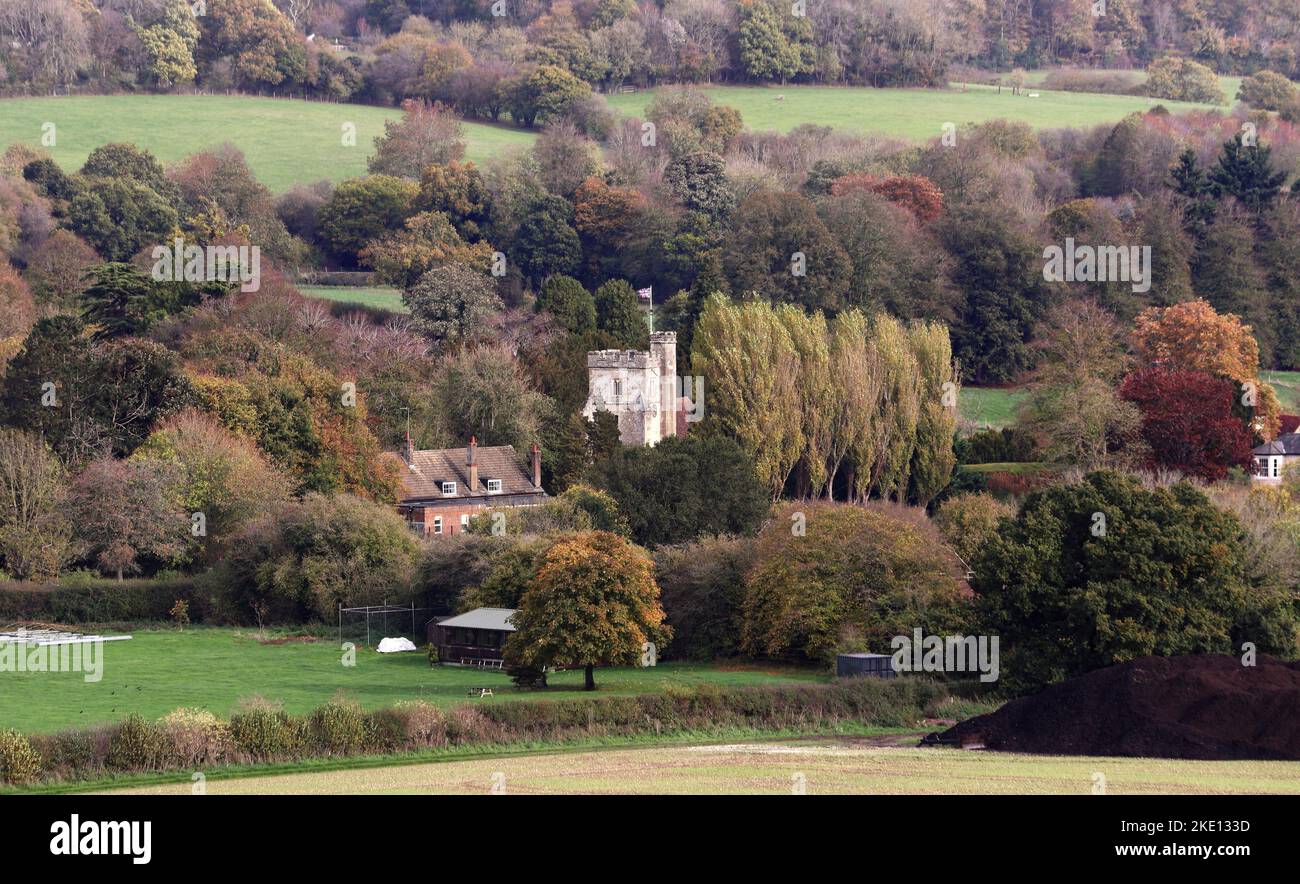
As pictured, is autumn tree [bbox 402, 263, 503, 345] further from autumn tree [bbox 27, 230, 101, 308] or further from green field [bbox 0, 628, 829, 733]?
green field [bbox 0, 628, 829, 733]

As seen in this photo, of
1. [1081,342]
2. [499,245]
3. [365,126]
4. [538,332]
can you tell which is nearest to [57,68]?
[365,126]

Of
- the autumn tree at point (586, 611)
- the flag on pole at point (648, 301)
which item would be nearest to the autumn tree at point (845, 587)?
the autumn tree at point (586, 611)

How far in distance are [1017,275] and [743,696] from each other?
56818 mm

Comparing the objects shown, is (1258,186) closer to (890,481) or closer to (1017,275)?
(1017,275)

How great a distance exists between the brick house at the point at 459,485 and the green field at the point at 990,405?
20.0m

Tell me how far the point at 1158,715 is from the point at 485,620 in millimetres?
20482

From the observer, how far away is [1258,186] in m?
115

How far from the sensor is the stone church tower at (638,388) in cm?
9050

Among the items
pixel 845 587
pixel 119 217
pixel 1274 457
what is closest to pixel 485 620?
pixel 845 587

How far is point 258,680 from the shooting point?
57812 millimetres

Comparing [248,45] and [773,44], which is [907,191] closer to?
[773,44]

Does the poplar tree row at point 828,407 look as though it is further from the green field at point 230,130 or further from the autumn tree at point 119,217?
the green field at point 230,130

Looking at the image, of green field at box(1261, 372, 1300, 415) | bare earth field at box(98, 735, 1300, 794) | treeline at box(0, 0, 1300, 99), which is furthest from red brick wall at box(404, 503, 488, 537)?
treeline at box(0, 0, 1300, 99)

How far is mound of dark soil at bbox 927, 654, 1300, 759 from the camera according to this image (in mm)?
47125
